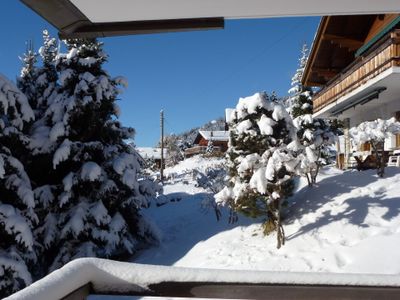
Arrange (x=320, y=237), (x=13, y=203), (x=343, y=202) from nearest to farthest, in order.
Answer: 1. (x=320, y=237)
2. (x=13, y=203)
3. (x=343, y=202)

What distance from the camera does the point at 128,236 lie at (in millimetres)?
14531

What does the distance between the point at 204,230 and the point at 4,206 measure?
7.69 meters

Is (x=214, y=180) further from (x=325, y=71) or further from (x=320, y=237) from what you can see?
(x=325, y=71)

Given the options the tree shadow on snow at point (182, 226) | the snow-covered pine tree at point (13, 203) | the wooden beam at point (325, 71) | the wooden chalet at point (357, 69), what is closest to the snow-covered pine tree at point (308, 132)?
the wooden chalet at point (357, 69)

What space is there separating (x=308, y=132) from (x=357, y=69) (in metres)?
3.91

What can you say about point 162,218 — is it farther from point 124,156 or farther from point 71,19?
point 71,19

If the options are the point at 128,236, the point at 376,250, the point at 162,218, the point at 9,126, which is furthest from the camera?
the point at 162,218

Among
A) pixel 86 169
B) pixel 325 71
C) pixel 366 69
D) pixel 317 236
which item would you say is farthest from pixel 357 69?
pixel 86 169

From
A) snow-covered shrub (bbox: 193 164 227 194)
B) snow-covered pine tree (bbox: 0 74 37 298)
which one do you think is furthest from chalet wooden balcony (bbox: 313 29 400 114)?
snow-covered pine tree (bbox: 0 74 37 298)

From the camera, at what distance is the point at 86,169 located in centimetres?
1274

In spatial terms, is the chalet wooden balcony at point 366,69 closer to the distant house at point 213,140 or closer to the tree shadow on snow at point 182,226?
the tree shadow on snow at point 182,226

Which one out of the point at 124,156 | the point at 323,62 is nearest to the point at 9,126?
the point at 124,156

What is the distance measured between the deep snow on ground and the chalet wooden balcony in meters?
3.49

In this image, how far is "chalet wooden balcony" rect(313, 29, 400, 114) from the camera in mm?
12258
